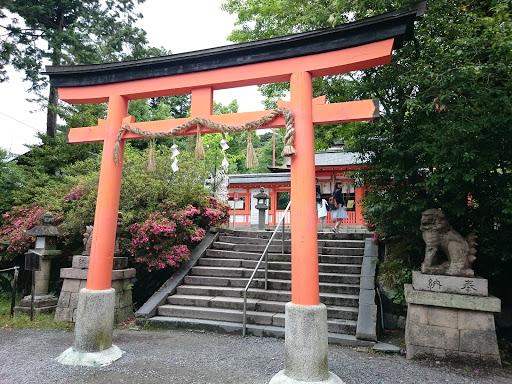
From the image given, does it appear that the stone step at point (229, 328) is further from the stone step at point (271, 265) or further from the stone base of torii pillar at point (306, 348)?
the stone step at point (271, 265)

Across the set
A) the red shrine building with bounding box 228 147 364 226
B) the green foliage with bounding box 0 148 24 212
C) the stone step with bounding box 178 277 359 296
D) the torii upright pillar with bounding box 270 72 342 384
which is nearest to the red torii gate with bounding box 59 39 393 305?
the torii upright pillar with bounding box 270 72 342 384

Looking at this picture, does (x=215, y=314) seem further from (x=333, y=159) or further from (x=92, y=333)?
(x=333, y=159)

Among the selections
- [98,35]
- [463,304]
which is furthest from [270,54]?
[98,35]

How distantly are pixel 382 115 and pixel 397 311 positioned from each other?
349 cm

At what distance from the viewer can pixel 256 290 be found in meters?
6.65

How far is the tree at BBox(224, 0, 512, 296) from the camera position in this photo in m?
4.34

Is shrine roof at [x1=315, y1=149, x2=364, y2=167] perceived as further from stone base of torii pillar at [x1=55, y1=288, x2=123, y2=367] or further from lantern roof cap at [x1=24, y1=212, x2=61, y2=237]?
stone base of torii pillar at [x1=55, y1=288, x2=123, y2=367]

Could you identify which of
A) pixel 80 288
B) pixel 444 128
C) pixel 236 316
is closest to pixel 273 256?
pixel 236 316

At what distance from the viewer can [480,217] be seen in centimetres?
544

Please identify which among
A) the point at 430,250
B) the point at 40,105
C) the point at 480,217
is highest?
the point at 40,105

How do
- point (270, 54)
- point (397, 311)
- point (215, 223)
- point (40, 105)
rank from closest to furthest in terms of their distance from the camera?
point (270, 54), point (397, 311), point (215, 223), point (40, 105)

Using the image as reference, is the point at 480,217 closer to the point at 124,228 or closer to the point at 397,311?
the point at 397,311

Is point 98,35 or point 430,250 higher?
point 98,35

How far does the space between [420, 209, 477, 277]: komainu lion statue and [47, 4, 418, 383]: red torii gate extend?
7.11 feet
